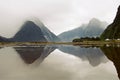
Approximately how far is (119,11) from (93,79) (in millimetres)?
113383

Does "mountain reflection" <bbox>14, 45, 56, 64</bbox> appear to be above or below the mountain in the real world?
above

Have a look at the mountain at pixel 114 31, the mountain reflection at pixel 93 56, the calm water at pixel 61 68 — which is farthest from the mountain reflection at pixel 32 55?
the mountain at pixel 114 31

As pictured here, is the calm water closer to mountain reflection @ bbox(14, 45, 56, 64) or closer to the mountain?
mountain reflection @ bbox(14, 45, 56, 64)

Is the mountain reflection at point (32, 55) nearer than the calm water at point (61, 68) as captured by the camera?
No

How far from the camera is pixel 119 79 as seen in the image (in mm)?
18203

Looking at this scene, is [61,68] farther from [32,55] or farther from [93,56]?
[32,55]

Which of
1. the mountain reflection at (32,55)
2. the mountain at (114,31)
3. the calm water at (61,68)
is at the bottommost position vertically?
the mountain at (114,31)

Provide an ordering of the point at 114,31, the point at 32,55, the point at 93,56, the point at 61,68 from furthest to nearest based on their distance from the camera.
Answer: the point at 114,31
the point at 32,55
the point at 93,56
the point at 61,68

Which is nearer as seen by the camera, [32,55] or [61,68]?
[61,68]

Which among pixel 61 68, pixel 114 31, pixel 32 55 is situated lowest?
pixel 114 31

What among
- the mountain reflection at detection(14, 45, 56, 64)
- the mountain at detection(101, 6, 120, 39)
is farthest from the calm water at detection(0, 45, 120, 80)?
the mountain at detection(101, 6, 120, 39)

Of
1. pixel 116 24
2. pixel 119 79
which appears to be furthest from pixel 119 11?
pixel 119 79

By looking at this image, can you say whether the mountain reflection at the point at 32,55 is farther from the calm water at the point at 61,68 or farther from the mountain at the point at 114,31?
the mountain at the point at 114,31

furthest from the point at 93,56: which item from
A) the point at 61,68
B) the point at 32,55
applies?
the point at 61,68
